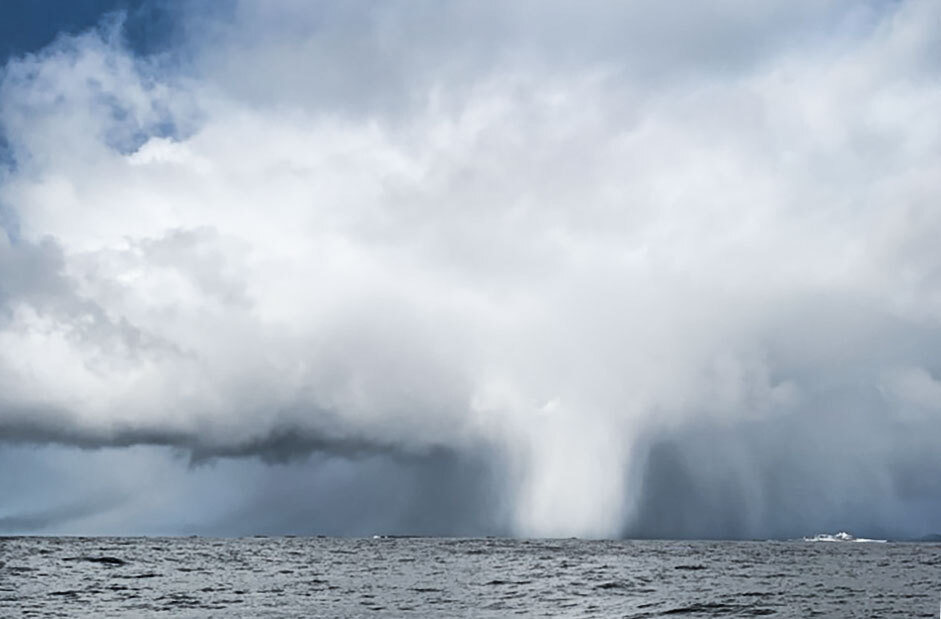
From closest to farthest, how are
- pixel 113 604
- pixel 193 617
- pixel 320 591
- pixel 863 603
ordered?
pixel 193 617
pixel 113 604
pixel 863 603
pixel 320 591

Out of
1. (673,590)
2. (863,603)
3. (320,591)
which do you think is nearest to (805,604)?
(863,603)

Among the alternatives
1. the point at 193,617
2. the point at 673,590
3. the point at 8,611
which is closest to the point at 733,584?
the point at 673,590

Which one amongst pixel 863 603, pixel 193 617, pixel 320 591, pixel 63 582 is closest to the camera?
pixel 193 617

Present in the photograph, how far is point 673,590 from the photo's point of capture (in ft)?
269

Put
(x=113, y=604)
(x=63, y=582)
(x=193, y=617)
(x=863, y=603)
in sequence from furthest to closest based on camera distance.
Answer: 1. (x=63, y=582)
2. (x=863, y=603)
3. (x=113, y=604)
4. (x=193, y=617)

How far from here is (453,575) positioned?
346ft

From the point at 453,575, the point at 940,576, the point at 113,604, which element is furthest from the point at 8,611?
the point at 940,576

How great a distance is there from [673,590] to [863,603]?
59.0 feet

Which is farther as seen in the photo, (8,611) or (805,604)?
(805,604)

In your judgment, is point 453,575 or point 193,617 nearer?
point 193,617

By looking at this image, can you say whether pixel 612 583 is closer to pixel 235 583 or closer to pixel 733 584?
pixel 733 584

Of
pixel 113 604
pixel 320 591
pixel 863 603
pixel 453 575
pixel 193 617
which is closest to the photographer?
pixel 193 617

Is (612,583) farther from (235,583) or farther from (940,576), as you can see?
(940,576)

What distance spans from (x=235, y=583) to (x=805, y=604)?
184 ft
